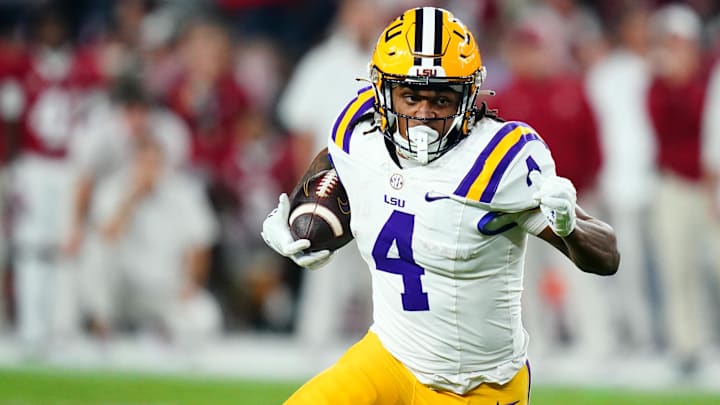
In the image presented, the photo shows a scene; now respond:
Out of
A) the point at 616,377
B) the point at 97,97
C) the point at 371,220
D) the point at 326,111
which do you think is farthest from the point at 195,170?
the point at 371,220

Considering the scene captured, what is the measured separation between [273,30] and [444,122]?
7280mm

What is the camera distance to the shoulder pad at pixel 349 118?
12.5 ft

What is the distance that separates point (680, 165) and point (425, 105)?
4731 millimetres

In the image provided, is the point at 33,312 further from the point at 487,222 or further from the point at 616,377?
the point at 487,222

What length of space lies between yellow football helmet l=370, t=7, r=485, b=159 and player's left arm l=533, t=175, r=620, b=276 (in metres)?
0.34

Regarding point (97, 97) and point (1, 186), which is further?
point (1, 186)

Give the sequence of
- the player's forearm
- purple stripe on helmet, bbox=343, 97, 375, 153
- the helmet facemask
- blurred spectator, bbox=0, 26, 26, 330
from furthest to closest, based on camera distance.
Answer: blurred spectator, bbox=0, 26, 26, 330 → purple stripe on helmet, bbox=343, 97, 375, 153 → the helmet facemask → the player's forearm

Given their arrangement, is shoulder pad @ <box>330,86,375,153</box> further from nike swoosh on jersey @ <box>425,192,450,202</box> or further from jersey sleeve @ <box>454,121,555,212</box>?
jersey sleeve @ <box>454,121,555,212</box>

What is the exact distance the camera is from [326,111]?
8.14 m

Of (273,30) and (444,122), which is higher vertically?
(273,30)

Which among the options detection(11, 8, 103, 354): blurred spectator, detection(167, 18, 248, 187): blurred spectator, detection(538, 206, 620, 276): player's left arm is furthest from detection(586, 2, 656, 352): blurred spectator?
detection(538, 206, 620, 276): player's left arm

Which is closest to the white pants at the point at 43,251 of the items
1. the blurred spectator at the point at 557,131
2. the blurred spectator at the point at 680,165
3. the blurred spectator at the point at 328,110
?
the blurred spectator at the point at 328,110

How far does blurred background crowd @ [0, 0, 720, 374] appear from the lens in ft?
25.9

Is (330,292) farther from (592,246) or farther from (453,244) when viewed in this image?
(592,246)
